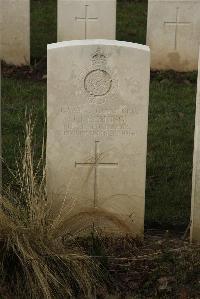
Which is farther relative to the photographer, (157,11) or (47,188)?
(157,11)

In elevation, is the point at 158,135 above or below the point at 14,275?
above

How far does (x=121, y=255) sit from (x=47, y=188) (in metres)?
0.76

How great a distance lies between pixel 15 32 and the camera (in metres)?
11.1

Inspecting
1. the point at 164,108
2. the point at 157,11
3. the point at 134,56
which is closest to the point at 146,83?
the point at 134,56

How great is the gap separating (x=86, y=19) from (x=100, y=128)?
16.7ft

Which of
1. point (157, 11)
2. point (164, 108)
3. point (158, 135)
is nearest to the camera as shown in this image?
point (158, 135)

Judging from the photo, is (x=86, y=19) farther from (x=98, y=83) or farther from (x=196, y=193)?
(x=196, y=193)

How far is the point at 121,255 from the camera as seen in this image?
229 inches

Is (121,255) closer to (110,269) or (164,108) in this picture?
(110,269)

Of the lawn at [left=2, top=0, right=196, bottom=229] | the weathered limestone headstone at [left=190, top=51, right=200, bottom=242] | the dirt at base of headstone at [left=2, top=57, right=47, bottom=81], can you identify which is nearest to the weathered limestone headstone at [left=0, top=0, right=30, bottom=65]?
the dirt at base of headstone at [left=2, top=57, right=47, bottom=81]

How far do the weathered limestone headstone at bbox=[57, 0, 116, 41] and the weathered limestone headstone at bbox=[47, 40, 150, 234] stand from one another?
4.87 m

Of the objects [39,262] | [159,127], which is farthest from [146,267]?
[159,127]

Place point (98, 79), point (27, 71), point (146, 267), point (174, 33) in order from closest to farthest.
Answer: point (146, 267)
point (98, 79)
point (27, 71)
point (174, 33)

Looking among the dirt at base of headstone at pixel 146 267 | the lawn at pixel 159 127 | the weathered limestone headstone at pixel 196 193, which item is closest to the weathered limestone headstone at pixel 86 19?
the lawn at pixel 159 127
